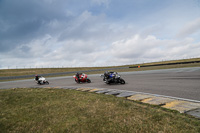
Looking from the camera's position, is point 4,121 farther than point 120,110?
No

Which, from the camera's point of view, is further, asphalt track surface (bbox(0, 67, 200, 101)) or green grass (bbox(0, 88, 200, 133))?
asphalt track surface (bbox(0, 67, 200, 101))

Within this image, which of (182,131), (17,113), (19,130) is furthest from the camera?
(17,113)

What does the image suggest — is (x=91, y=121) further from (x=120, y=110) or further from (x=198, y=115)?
(x=198, y=115)

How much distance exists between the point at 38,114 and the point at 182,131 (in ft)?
13.6

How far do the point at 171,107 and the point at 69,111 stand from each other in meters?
3.46

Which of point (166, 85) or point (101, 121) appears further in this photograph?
point (166, 85)

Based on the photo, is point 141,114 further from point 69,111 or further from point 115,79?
point 115,79

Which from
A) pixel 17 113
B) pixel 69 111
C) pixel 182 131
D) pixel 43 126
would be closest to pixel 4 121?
pixel 17 113

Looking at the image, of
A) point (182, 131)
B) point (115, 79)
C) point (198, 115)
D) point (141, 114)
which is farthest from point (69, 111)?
point (115, 79)

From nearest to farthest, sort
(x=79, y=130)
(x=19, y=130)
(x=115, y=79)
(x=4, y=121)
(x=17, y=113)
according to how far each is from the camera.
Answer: (x=79, y=130) → (x=19, y=130) → (x=4, y=121) → (x=17, y=113) → (x=115, y=79)

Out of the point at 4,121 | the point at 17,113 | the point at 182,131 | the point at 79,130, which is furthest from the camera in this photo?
the point at 17,113

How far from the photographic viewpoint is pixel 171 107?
4438 millimetres

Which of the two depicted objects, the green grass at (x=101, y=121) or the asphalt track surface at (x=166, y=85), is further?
the asphalt track surface at (x=166, y=85)

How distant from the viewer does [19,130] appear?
3.33m
